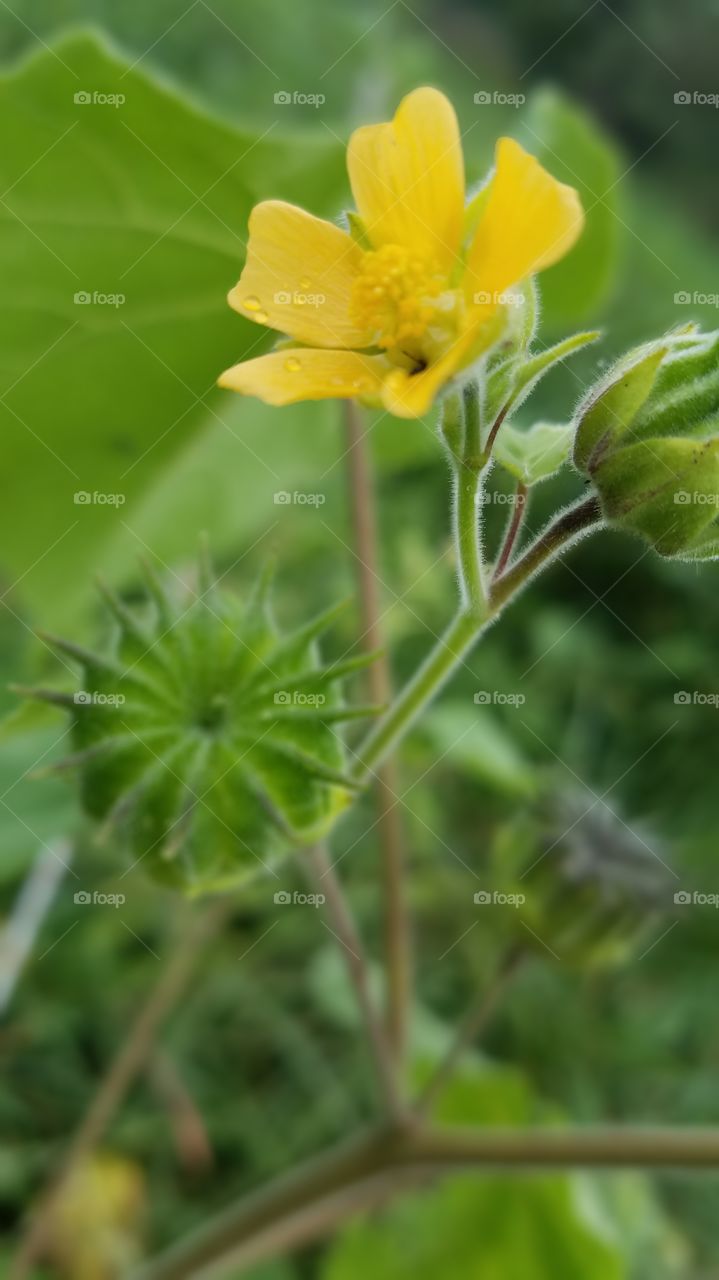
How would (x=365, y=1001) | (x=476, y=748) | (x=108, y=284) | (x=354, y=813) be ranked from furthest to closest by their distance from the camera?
(x=354, y=813)
(x=476, y=748)
(x=108, y=284)
(x=365, y=1001)

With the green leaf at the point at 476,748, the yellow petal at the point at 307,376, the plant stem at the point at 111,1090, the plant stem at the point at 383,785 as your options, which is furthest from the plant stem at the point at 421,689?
the plant stem at the point at 111,1090

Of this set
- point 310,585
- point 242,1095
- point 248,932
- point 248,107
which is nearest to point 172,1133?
point 242,1095

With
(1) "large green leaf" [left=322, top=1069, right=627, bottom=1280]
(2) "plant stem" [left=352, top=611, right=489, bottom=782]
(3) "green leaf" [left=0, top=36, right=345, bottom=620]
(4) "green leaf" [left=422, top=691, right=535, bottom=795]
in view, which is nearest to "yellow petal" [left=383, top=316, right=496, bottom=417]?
(2) "plant stem" [left=352, top=611, right=489, bottom=782]

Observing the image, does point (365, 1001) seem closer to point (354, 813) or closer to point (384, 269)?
point (384, 269)

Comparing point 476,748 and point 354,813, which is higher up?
point 476,748

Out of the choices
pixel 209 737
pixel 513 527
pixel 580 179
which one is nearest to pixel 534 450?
pixel 513 527

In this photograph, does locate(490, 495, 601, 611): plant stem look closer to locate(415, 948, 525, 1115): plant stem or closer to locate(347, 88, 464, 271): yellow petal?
locate(347, 88, 464, 271): yellow petal

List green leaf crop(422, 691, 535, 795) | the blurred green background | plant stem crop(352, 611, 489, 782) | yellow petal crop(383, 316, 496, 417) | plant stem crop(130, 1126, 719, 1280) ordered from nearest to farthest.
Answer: yellow petal crop(383, 316, 496, 417), plant stem crop(352, 611, 489, 782), plant stem crop(130, 1126, 719, 1280), the blurred green background, green leaf crop(422, 691, 535, 795)
